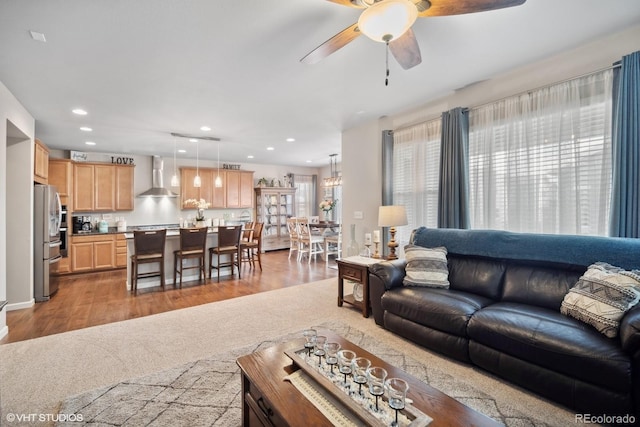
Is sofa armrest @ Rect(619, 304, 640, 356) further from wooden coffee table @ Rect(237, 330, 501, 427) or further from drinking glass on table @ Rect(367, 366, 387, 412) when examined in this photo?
Answer: drinking glass on table @ Rect(367, 366, 387, 412)

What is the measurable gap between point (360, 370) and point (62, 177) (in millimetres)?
7122

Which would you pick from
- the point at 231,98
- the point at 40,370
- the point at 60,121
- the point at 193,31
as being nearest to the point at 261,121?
the point at 231,98

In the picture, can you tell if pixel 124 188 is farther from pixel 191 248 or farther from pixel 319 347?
pixel 319 347

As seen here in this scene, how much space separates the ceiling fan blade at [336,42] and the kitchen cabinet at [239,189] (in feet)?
21.0

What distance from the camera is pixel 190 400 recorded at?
1928mm

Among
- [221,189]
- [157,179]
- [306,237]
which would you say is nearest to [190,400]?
[306,237]

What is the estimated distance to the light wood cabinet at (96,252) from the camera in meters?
5.94

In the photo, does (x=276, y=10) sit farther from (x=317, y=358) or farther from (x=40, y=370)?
(x=40, y=370)

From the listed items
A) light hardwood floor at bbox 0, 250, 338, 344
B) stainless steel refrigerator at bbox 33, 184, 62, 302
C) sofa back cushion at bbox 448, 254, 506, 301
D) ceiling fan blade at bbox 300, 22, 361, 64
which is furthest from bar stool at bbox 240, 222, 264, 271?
ceiling fan blade at bbox 300, 22, 361, 64

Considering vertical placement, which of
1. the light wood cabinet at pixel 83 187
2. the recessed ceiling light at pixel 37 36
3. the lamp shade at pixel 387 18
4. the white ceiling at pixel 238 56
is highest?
the white ceiling at pixel 238 56

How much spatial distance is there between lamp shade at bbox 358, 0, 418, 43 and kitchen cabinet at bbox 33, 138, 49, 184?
499 cm

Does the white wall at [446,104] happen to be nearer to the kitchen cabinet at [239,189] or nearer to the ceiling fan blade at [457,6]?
the ceiling fan blade at [457,6]

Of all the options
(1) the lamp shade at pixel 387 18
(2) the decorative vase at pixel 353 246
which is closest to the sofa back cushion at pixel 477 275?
(2) the decorative vase at pixel 353 246

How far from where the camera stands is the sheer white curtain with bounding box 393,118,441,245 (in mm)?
3967
